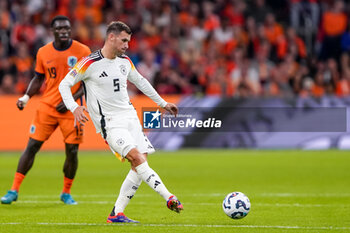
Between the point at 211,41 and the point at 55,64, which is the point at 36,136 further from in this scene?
the point at 211,41

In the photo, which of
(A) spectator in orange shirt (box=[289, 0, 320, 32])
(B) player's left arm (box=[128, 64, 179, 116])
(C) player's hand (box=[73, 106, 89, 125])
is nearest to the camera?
(C) player's hand (box=[73, 106, 89, 125])

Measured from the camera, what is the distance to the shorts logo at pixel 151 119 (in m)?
9.66

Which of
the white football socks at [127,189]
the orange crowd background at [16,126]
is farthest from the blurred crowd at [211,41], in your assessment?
the white football socks at [127,189]

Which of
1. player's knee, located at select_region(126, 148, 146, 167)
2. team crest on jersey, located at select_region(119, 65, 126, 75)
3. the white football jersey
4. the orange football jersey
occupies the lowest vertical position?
player's knee, located at select_region(126, 148, 146, 167)

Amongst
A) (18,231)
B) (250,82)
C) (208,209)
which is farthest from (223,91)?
(18,231)

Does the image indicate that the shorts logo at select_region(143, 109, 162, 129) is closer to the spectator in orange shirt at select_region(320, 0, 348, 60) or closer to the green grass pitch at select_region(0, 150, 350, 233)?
the green grass pitch at select_region(0, 150, 350, 233)

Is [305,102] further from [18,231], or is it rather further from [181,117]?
[18,231]

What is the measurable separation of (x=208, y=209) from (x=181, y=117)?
4.38 ft

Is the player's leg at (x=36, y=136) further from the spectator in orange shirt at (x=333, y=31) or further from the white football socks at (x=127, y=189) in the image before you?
the spectator in orange shirt at (x=333, y=31)

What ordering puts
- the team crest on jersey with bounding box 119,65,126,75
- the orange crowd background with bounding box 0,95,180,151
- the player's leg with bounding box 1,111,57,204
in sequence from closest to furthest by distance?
1. the team crest on jersey with bounding box 119,65,126,75
2. the player's leg with bounding box 1,111,57,204
3. the orange crowd background with bounding box 0,95,180,151

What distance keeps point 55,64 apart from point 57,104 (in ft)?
1.95

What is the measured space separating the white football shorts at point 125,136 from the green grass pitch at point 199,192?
0.88 meters

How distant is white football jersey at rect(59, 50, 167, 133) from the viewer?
8711mm

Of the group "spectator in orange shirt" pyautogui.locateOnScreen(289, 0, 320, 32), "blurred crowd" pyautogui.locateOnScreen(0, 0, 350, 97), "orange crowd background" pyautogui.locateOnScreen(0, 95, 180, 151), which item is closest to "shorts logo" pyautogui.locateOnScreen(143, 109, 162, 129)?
"orange crowd background" pyautogui.locateOnScreen(0, 95, 180, 151)
